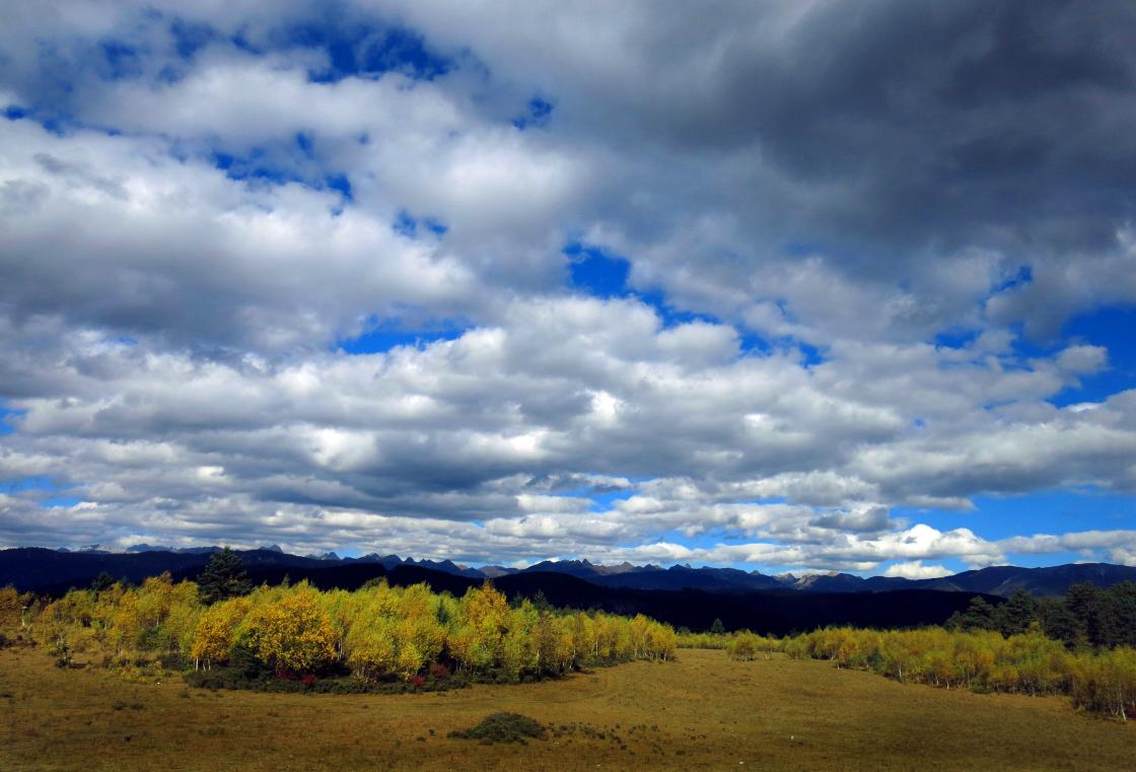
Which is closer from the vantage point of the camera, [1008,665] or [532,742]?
[532,742]

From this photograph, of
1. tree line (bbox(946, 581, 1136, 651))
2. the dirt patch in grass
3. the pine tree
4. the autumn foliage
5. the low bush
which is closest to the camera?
the dirt patch in grass

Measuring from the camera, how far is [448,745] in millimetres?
61562

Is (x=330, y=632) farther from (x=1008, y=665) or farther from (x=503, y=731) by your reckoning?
(x=1008, y=665)

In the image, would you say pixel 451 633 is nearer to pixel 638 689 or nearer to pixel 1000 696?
pixel 638 689

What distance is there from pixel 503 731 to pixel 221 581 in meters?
99.0

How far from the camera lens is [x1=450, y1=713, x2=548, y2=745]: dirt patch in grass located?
64688 mm

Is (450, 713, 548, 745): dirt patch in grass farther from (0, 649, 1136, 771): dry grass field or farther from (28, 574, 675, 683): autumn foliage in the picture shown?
(28, 574, 675, 683): autumn foliage

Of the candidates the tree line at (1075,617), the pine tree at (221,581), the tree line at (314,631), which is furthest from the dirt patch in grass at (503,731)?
the tree line at (1075,617)

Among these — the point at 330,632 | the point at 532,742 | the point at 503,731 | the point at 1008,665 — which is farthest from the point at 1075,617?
the point at 330,632

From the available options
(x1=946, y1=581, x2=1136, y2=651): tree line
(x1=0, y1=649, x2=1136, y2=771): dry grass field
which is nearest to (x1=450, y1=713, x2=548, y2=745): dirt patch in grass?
(x1=0, y1=649, x2=1136, y2=771): dry grass field

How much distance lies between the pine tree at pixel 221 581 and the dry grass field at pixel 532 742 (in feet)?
95.7

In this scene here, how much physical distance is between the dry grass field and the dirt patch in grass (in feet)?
5.62

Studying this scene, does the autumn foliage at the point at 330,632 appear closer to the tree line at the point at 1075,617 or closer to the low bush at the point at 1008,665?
the low bush at the point at 1008,665

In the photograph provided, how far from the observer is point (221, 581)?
139500 mm
